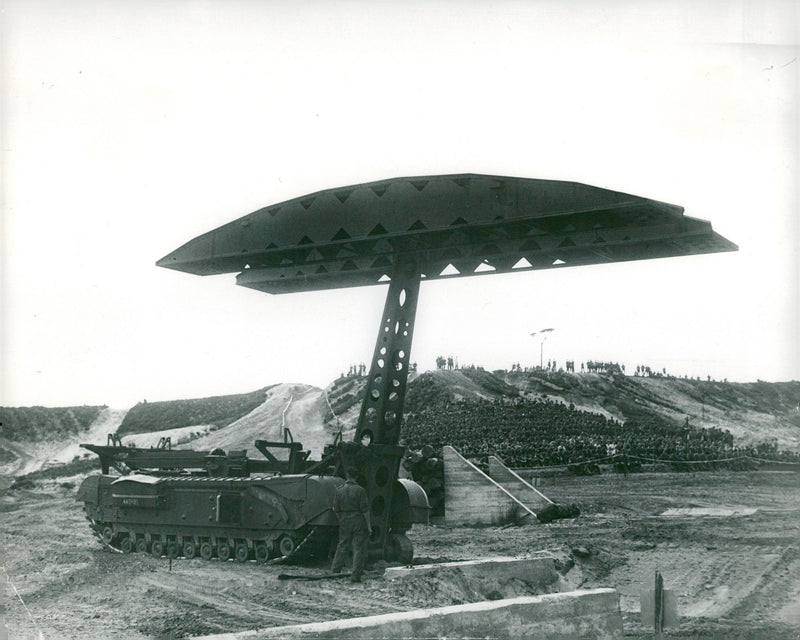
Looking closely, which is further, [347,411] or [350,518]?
[347,411]

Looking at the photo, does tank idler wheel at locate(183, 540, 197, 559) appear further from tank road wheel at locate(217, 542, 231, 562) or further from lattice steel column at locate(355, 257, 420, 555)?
lattice steel column at locate(355, 257, 420, 555)

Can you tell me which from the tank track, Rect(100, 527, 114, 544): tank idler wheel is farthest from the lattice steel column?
Rect(100, 527, 114, 544): tank idler wheel

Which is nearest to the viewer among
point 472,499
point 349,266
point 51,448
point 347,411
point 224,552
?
point 349,266

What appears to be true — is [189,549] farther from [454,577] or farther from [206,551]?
[454,577]

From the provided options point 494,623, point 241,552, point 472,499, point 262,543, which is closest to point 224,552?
point 241,552

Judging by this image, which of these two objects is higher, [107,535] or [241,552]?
[241,552]

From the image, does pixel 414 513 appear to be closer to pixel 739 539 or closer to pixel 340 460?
pixel 340 460

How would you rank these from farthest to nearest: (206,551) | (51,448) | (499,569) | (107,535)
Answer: (51,448), (107,535), (206,551), (499,569)
